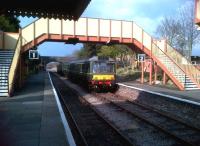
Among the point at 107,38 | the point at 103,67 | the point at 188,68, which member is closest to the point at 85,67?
the point at 103,67

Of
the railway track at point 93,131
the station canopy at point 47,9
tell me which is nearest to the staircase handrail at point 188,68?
the railway track at point 93,131

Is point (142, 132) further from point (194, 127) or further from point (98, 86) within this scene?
point (98, 86)

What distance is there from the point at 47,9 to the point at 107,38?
22.1 metres

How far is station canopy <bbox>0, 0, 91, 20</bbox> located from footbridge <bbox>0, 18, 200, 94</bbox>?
16.3 meters

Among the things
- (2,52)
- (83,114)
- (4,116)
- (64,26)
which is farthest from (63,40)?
(4,116)

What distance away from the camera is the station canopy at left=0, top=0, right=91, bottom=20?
41.1 feet

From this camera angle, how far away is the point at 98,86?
29.6 meters

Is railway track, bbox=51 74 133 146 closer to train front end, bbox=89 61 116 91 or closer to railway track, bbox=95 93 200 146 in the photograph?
railway track, bbox=95 93 200 146

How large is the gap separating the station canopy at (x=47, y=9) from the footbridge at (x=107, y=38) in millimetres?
16299

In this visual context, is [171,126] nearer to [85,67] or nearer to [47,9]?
[47,9]

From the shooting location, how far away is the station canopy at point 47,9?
41.1ft

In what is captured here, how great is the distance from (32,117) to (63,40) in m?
20.7

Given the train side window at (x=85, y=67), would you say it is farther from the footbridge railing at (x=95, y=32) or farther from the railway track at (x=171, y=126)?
the railway track at (x=171, y=126)

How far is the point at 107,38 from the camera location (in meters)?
35.7
